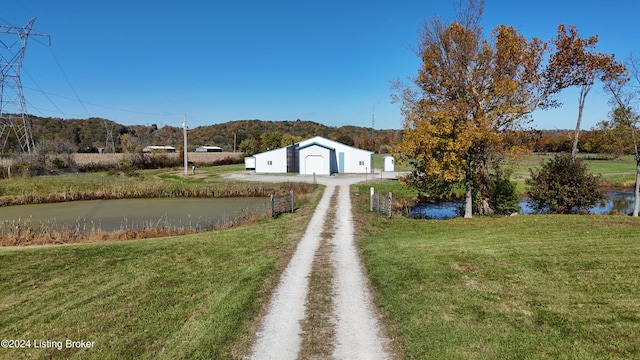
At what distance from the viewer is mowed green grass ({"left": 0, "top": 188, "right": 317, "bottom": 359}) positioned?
6.32 meters

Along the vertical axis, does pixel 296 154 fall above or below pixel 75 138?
below

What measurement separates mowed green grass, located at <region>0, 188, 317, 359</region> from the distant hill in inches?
2832

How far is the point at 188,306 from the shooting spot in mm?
7816

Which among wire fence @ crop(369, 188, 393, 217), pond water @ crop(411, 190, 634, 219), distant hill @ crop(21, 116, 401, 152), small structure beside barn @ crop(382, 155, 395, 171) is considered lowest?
pond water @ crop(411, 190, 634, 219)

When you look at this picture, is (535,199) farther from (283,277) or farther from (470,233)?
(283,277)

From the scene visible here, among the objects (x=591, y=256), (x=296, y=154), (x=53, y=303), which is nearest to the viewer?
(x=53, y=303)

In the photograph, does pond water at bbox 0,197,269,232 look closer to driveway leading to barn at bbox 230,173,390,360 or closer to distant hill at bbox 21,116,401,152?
driveway leading to barn at bbox 230,173,390,360

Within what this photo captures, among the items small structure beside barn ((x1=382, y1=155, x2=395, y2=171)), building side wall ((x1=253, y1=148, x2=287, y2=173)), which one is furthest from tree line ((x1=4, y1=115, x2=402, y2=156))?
building side wall ((x1=253, y1=148, x2=287, y2=173))

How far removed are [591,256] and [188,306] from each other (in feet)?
34.0

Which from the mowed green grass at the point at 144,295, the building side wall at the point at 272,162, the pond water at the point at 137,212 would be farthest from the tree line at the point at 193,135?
the mowed green grass at the point at 144,295

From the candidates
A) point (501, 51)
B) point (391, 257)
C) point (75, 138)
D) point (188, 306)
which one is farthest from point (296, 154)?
point (75, 138)

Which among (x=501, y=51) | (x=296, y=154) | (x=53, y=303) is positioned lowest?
(x=53, y=303)

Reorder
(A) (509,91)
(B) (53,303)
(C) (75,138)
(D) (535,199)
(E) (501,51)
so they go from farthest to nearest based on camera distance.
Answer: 1. (C) (75,138)
2. (D) (535,199)
3. (E) (501,51)
4. (A) (509,91)
5. (B) (53,303)

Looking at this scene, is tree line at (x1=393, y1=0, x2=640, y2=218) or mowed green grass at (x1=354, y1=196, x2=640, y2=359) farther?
tree line at (x1=393, y1=0, x2=640, y2=218)
